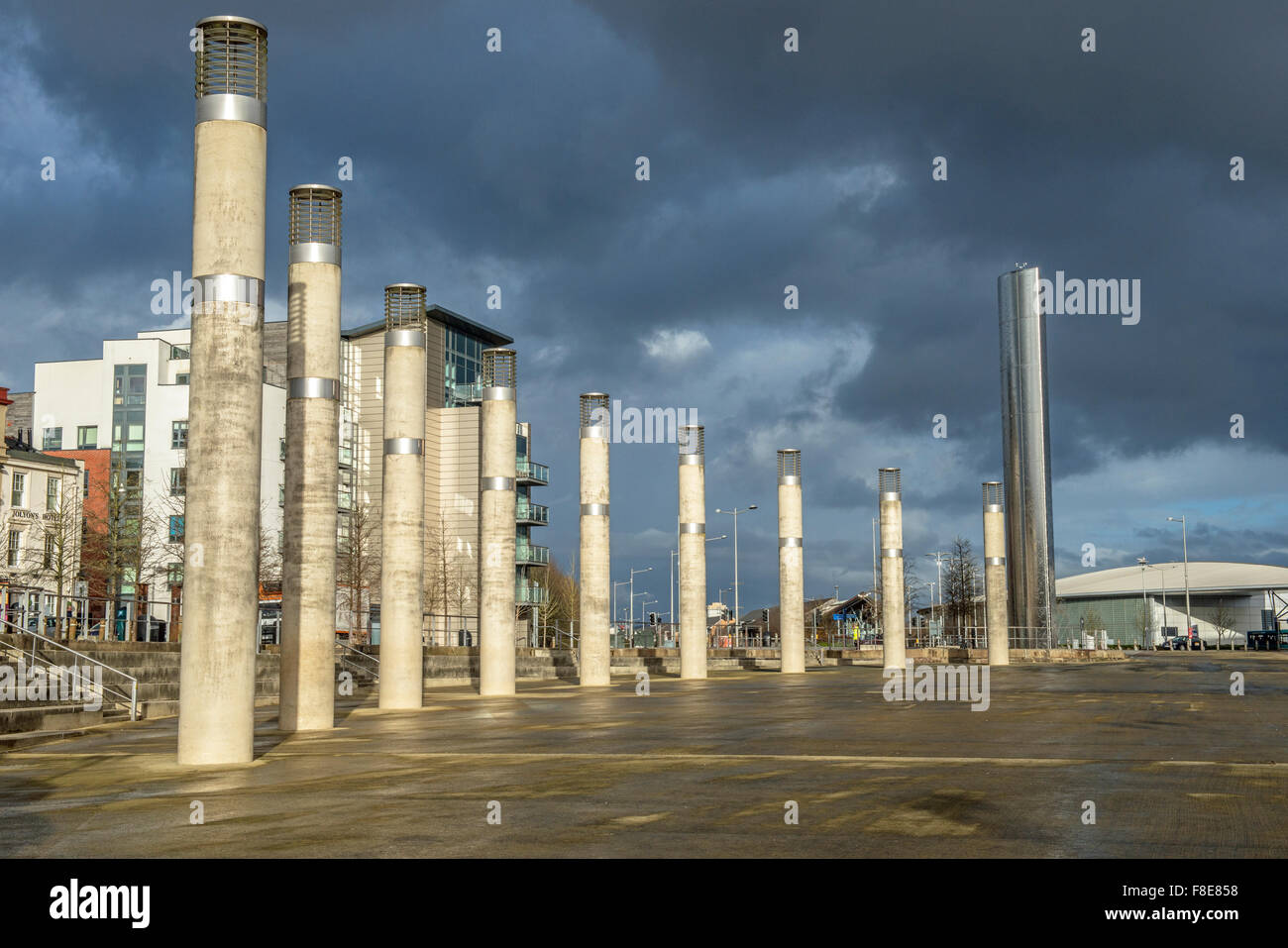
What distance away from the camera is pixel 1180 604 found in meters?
154

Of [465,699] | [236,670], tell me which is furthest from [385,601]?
[236,670]

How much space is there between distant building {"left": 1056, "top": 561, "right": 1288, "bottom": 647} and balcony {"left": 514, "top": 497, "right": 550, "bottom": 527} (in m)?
76.7

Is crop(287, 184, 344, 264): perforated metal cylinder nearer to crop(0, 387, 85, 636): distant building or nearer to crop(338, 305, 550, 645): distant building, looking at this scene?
crop(0, 387, 85, 636): distant building

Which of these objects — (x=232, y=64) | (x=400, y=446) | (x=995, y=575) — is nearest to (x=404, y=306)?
(x=400, y=446)

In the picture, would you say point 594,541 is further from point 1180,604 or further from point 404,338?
point 1180,604

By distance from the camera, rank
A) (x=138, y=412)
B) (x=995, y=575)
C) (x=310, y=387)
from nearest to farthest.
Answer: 1. (x=310, y=387)
2. (x=995, y=575)
3. (x=138, y=412)

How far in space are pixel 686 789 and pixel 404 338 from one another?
829 inches

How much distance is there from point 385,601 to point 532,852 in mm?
22924

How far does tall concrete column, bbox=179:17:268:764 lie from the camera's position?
1705 centimetres

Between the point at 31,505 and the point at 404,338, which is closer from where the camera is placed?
the point at 404,338

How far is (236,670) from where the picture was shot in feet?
56.4

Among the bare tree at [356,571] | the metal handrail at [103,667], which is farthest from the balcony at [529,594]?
the metal handrail at [103,667]

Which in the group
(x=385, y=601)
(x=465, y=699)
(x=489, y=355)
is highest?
(x=489, y=355)
